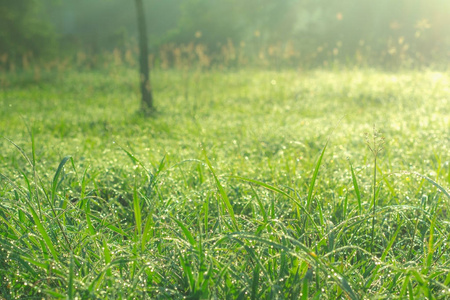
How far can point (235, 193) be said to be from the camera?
6.65 feet

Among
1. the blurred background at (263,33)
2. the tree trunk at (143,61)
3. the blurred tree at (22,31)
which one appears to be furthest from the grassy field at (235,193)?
the blurred tree at (22,31)

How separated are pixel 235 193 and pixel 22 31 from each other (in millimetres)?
15138

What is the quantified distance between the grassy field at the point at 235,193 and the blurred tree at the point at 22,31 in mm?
6445

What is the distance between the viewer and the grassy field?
121cm

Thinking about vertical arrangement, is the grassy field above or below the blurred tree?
below

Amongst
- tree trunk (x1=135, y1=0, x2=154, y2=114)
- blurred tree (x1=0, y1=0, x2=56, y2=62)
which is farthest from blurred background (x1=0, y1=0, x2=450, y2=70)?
tree trunk (x1=135, y1=0, x2=154, y2=114)

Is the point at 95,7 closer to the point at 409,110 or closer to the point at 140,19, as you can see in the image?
the point at 140,19

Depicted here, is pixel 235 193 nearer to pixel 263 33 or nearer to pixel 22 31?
pixel 22 31

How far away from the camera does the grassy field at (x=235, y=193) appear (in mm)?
1207

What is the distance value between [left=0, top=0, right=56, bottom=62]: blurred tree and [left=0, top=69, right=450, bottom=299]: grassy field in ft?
21.1

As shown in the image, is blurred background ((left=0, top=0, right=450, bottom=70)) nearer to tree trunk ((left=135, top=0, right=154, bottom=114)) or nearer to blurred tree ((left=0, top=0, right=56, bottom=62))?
blurred tree ((left=0, top=0, right=56, bottom=62))

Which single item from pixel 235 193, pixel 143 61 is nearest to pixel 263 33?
pixel 143 61

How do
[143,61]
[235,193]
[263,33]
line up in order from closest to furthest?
[235,193], [143,61], [263,33]

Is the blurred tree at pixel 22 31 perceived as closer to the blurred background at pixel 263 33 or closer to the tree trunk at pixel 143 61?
the blurred background at pixel 263 33
